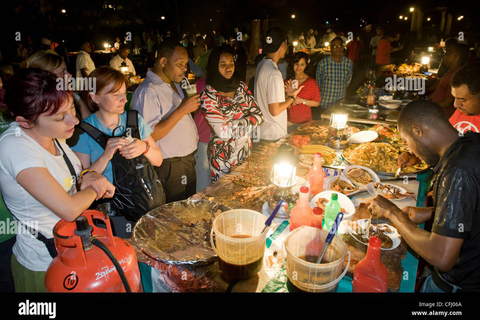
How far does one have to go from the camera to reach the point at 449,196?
1668 millimetres

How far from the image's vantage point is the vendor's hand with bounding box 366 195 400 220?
2033 mm

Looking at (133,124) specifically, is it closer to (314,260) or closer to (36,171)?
(36,171)

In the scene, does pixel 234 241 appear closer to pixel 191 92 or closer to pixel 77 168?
pixel 77 168

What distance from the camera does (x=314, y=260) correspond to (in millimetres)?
1596

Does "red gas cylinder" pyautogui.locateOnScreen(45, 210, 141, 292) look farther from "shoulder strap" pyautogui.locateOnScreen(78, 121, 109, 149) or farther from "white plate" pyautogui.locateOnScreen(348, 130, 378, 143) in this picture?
"white plate" pyautogui.locateOnScreen(348, 130, 378, 143)

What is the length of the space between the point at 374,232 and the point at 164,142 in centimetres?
229

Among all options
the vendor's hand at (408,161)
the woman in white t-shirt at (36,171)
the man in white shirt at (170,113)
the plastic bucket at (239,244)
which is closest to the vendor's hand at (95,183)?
the woman in white t-shirt at (36,171)

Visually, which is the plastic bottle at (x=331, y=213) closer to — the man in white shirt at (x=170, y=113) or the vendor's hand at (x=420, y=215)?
the vendor's hand at (x=420, y=215)

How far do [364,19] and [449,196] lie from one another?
3311cm

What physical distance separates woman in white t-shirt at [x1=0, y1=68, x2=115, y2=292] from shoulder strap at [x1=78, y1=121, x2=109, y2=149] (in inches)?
19.7

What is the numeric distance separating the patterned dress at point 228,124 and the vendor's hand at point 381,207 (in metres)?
1.75

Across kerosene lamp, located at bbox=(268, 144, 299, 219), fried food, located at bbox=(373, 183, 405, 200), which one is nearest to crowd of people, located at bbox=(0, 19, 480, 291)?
fried food, located at bbox=(373, 183, 405, 200)

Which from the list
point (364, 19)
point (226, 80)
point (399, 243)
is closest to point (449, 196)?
point (399, 243)

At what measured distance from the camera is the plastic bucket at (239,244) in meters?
1.58
